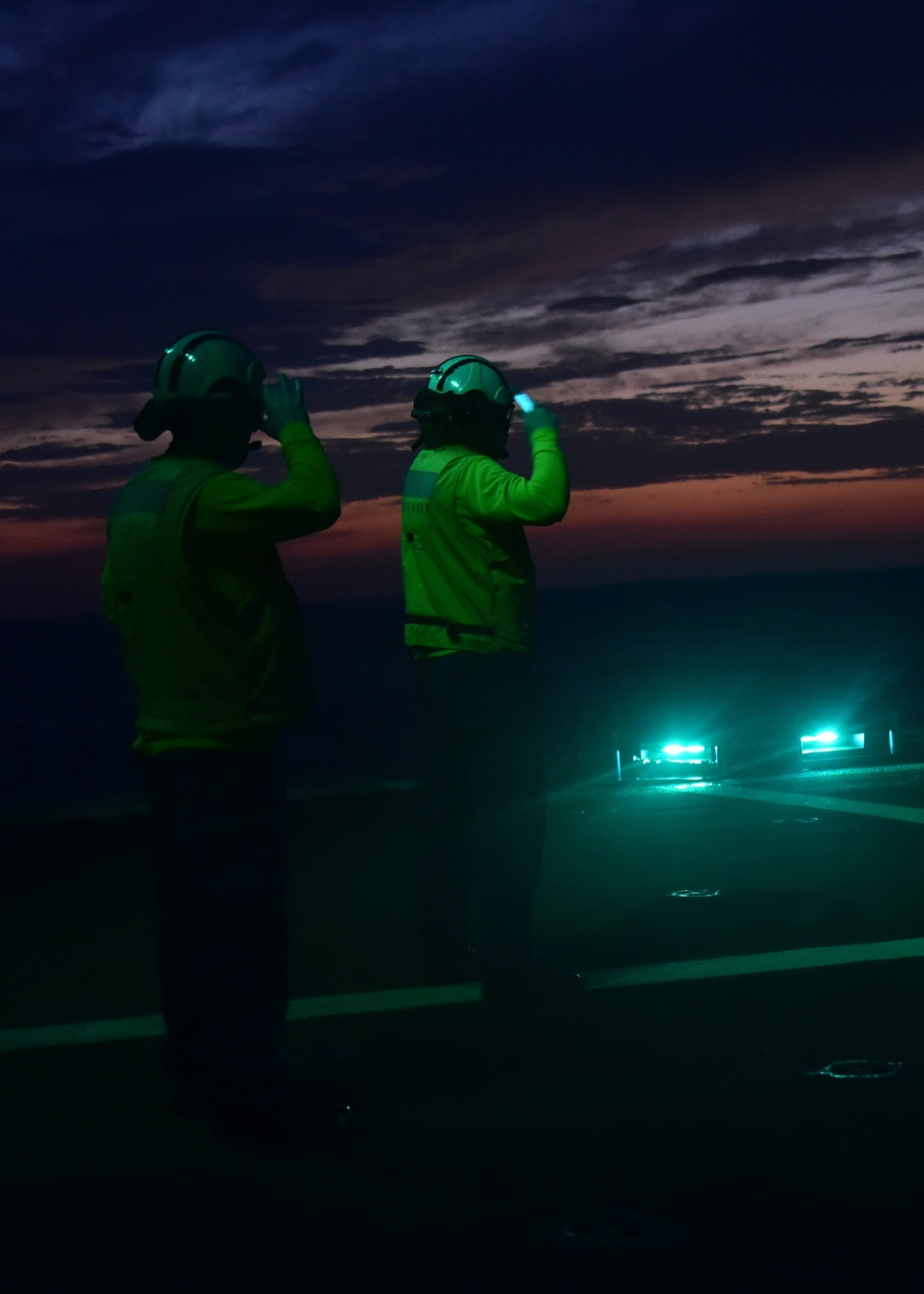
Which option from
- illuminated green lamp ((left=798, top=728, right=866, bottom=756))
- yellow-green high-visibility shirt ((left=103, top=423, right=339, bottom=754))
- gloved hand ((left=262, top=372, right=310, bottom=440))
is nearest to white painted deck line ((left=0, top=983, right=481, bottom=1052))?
yellow-green high-visibility shirt ((left=103, top=423, right=339, bottom=754))

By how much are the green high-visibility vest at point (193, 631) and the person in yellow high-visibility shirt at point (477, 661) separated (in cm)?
161

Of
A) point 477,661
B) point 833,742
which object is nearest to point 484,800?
point 477,661

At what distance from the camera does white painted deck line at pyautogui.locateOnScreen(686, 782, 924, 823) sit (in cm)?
972

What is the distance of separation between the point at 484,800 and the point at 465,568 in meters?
0.82

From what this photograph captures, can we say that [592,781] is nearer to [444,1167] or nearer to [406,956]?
[406,956]

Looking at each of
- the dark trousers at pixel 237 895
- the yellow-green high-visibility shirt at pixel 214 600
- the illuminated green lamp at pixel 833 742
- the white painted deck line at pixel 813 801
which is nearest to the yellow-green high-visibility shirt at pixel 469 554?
the yellow-green high-visibility shirt at pixel 214 600

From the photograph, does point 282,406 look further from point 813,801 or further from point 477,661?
point 813,801

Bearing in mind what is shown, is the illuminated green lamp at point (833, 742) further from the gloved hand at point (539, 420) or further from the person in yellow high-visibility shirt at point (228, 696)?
the person in yellow high-visibility shirt at point (228, 696)

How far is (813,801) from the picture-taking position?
10.4 meters

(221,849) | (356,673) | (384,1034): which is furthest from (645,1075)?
(356,673)

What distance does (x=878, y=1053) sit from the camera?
478 cm

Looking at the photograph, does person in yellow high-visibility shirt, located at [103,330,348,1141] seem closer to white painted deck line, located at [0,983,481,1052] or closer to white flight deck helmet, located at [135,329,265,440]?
white flight deck helmet, located at [135,329,265,440]

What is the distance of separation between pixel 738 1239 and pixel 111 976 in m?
3.59

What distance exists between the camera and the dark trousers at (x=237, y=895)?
4172mm
